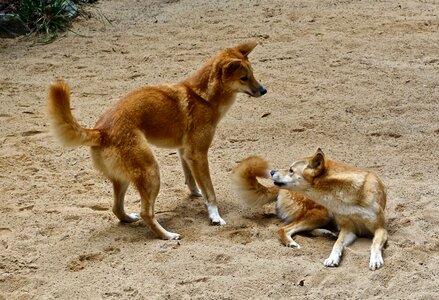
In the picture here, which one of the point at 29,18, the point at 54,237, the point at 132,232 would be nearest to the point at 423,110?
the point at 132,232

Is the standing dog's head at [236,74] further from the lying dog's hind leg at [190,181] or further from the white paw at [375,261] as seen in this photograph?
the white paw at [375,261]

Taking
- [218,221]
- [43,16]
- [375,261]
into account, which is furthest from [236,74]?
[43,16]

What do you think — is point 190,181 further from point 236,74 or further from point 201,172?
point 236,74

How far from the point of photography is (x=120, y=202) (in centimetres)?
536

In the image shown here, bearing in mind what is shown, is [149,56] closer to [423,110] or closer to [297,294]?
[423,110]

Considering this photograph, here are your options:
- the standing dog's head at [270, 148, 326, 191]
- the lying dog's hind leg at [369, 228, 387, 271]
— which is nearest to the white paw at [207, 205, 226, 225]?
the standing dog's head at [270, 148, 326, 191]

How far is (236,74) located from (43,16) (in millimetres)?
5160

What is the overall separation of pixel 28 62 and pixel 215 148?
3.37 m

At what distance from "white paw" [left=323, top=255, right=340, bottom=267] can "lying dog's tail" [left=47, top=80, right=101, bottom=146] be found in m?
1.73

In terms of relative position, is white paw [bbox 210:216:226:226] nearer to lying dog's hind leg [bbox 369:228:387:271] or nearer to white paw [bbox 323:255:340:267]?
white paw [bbox 323:255:340:267]

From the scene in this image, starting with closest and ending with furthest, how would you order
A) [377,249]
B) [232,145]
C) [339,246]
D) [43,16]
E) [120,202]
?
[377,249] < [339,246] < [120,202] < [232,145] < [43,16]

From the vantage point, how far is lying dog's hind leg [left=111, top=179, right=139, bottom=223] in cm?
529

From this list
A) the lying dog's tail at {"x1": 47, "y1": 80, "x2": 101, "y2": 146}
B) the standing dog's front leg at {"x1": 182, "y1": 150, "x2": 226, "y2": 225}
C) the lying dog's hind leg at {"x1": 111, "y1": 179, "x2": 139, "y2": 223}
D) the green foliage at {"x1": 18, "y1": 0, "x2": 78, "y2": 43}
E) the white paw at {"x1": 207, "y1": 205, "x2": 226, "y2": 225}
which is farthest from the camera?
the green foliage at {"x1": 18, "y1": 0, "x2": 78, "y2": 43}

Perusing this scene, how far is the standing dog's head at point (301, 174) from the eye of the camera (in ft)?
16.8
